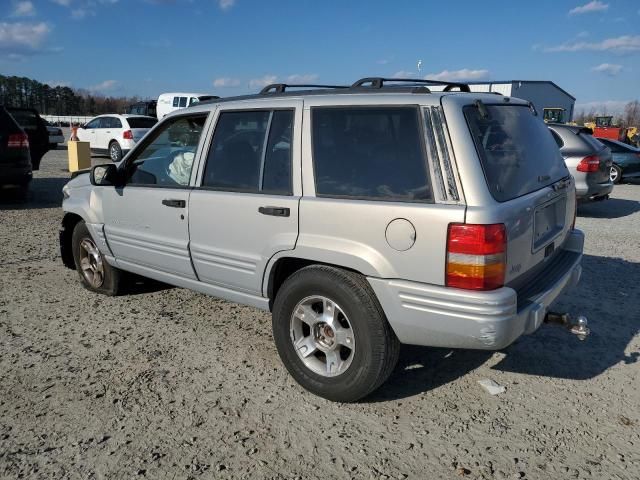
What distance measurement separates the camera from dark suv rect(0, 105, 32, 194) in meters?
9.12

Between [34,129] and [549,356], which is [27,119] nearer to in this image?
[34,129]

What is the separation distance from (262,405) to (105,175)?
2411mm

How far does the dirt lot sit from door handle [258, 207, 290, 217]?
111cm

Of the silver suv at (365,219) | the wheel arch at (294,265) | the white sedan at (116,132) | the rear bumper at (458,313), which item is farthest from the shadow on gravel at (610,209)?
the white sedan at (116,132)

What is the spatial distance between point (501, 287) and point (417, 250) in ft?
1.57

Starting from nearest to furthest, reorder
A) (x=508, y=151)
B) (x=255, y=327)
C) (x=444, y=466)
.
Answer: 1. (x=444, y=466)
2. (x=508, y=151)
3. (x=255, y=327)

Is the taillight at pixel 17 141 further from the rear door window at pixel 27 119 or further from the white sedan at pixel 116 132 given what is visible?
the white sedan at pixel 116 132

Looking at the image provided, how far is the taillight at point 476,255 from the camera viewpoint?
2.67 metres

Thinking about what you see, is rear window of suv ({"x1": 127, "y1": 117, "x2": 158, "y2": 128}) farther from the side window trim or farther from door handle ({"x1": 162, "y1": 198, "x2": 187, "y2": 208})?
the side window trim

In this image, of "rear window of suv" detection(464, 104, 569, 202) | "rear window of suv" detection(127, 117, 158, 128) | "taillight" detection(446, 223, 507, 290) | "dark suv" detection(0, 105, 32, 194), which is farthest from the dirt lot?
"rear window of suv" detection(127, 117, 158, 128)

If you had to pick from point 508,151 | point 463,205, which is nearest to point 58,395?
point 463,205

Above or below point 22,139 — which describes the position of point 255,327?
below

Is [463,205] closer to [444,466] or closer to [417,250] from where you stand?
[417,250]

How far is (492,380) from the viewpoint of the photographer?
355 centimetres
